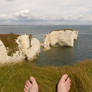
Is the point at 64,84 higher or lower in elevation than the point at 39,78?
lower

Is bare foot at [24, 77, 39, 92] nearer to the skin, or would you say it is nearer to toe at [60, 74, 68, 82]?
the skin

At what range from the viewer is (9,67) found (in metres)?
5.46

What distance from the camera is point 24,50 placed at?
26953 mm

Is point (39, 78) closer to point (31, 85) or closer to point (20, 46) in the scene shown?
point (31, 85)

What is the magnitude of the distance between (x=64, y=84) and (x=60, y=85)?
0.19 metres

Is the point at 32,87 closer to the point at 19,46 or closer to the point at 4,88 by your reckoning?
the point at 4,88

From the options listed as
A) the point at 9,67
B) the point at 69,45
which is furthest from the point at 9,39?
the point at 69,45

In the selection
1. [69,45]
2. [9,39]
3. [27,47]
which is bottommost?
[69,45]

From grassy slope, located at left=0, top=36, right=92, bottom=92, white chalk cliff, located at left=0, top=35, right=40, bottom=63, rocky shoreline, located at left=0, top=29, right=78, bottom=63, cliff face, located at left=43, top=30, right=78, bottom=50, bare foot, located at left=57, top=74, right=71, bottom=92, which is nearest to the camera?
grassy slope, located at left=0, top=36, right=92, bottom=92

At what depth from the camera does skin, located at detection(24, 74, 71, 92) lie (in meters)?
5.20

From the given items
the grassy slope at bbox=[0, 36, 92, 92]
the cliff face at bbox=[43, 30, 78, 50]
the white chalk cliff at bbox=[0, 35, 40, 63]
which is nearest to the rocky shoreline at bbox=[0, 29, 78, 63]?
the white chalk cliff at bbox=[0, 35, 40, 63]

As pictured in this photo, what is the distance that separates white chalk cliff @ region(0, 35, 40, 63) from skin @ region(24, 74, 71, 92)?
14495 millimetres

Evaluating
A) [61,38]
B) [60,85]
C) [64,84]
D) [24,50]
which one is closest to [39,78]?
[60,85]

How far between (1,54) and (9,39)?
15.5 ft
